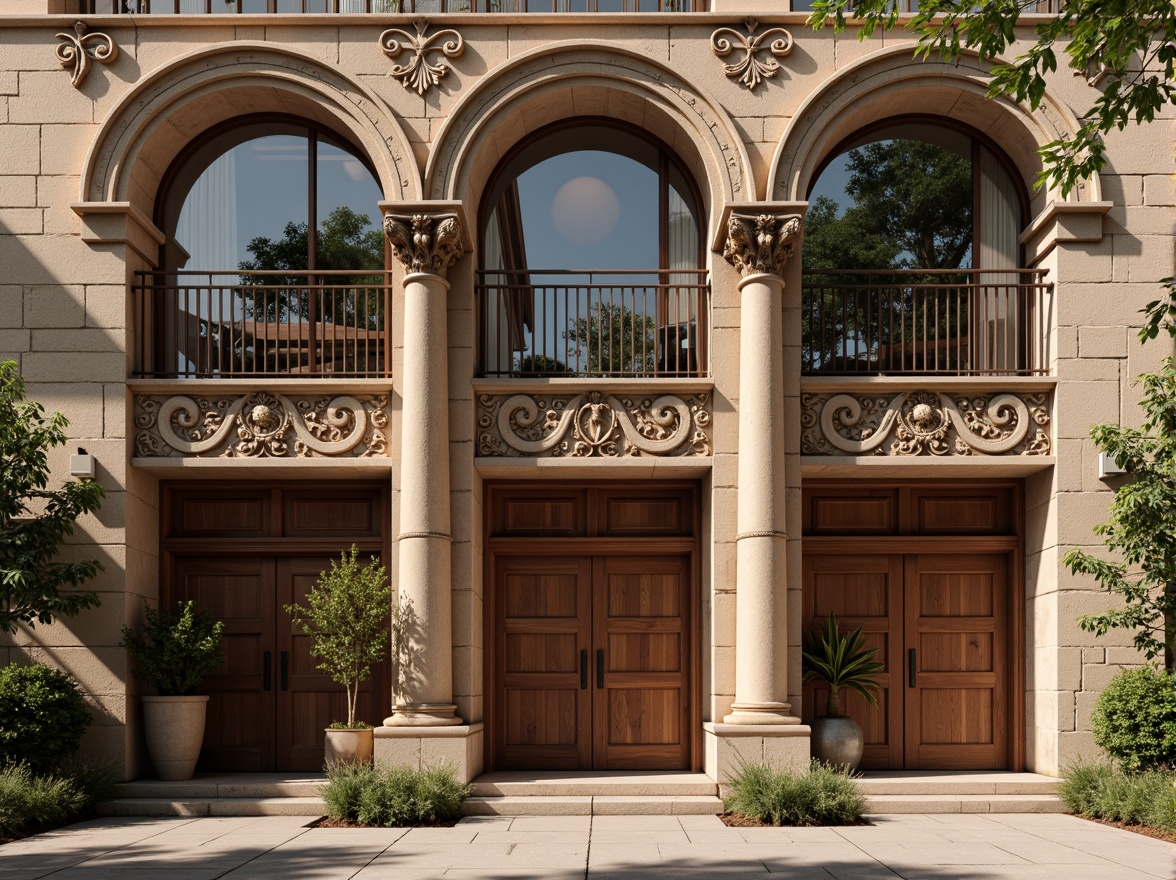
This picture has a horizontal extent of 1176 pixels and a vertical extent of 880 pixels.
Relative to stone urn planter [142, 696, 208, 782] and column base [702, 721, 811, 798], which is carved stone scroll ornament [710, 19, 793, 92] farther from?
stone urn planter [142, 696, 208, 782]

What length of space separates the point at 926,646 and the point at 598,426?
488 cm

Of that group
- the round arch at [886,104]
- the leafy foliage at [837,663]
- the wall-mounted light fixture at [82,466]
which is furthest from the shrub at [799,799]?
the wall-mounted light fixture at [82,466]

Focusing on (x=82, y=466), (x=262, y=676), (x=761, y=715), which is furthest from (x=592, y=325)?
(x=82, y=466)

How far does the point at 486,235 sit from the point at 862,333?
481 centimetres

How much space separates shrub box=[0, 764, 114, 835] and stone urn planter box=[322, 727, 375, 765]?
90.1 inches

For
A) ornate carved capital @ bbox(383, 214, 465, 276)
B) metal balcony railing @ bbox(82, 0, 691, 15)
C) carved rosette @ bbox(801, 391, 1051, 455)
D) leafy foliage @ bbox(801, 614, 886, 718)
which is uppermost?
metal balcony railing @ bbox(82, 0, 691, 15)

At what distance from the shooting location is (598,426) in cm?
1362

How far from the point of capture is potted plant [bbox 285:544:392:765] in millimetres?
12781

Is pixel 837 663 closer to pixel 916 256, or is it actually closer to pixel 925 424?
pixel 925 424

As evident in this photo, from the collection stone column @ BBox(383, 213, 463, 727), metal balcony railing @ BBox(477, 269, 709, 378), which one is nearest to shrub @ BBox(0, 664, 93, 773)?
stone column @ BBox(383, 213, 463, 727)

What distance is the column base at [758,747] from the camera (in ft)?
41.1

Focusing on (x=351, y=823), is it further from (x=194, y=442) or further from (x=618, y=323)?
(x=618, y=323)

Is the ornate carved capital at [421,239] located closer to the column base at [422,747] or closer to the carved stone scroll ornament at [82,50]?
the carved stone scroll ornament at [82,50]

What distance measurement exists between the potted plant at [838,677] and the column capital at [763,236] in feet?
13.8
